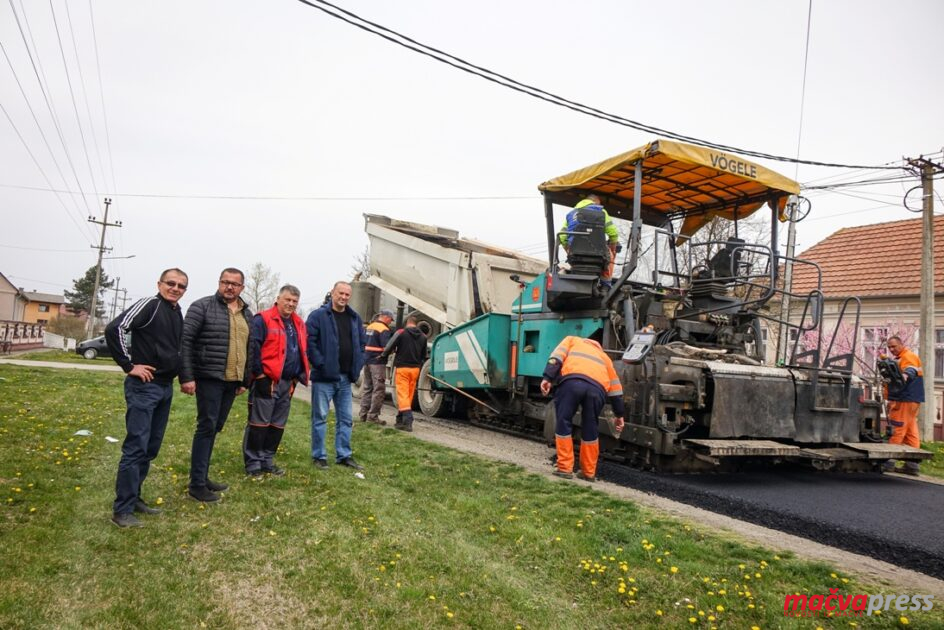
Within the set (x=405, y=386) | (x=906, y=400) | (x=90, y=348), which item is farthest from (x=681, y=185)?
(x=90, y=348)

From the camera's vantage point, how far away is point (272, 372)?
4.79 meters

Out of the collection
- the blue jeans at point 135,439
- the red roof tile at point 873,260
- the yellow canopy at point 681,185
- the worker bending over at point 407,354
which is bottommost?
the blue jeans at point 135,439

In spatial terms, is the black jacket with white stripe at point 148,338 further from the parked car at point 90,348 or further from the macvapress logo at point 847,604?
the parked car at point 90,348

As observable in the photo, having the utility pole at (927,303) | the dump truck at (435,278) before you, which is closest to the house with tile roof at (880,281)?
the utility pole at (927,303)

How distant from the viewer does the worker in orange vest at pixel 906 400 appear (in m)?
7.67

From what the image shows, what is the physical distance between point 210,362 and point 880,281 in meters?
18.0

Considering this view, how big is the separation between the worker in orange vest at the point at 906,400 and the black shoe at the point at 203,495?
24.9ft

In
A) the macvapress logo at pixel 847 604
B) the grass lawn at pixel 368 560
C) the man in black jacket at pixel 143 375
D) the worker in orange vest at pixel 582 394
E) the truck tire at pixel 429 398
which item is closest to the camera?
the grass lawn at pixel 368 560

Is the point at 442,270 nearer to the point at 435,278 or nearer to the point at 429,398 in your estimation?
the point at 435,278

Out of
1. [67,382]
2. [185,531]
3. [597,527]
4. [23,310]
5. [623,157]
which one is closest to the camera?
[185,531]

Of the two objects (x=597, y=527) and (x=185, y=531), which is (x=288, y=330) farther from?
(x=597, y=527)

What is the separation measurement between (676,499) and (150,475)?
3983 millimetres

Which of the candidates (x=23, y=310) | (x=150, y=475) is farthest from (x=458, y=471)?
(x=23, y=310)

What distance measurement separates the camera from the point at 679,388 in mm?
5523
